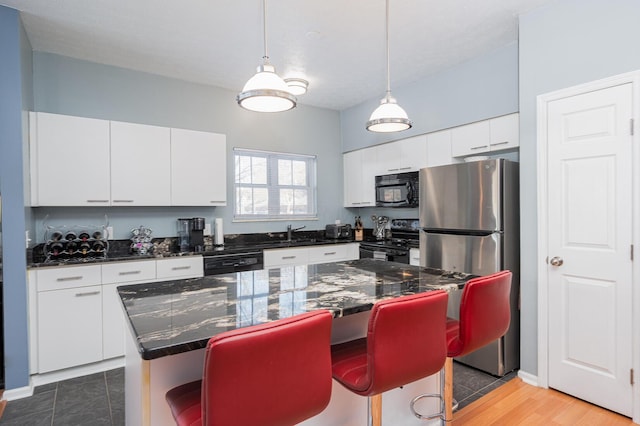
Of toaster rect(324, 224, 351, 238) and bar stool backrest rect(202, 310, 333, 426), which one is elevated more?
toaster rect(324, 224, 351, 238)

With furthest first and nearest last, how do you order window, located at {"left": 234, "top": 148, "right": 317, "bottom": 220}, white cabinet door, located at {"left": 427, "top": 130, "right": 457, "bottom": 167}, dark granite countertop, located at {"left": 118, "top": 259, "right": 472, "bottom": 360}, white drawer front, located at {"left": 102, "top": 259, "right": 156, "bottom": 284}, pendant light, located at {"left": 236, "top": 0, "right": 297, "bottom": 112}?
window, located at {"left": 234, "top": 148, "right": 317, "bottom": 220} → white cabinet door, located at {"left": 427, "top": 130, "right": 457, "bottom": 167} → white drawer front, located at {"left": 102, "top": 259, "right": 156, "bottom": 284} → pendant light, located at {"left": 236, "top": 0, "right": 297, "bottom": 112} → dark granite countertop, located at {"left": 118, "top": 259, "right": 472, "bottom": 360}

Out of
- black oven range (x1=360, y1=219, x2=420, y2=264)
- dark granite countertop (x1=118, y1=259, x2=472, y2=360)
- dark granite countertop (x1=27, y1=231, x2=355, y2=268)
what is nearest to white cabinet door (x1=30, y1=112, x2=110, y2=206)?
dark granite countertop (x1=27, y1=231, x2=355, y2=268)

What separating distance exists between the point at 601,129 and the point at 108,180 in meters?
3.91

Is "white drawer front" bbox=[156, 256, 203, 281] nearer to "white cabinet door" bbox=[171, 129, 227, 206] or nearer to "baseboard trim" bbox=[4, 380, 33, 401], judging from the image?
"white cabinet door" bbox=[171, 129, 227, 206]

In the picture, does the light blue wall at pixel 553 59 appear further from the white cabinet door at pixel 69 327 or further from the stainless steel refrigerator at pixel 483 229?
the white cabinet door at pixel 69 327

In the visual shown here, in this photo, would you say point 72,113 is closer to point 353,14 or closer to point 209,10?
point 209,10

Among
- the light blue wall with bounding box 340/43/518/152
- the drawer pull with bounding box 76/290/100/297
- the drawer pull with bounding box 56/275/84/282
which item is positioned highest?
the light blue wall with bounding box 340/43/518/152

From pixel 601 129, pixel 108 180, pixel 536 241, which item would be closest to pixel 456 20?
pixel 601 129

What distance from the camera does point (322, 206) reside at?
5.17m

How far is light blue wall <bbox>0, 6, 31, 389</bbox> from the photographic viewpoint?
2.61 m

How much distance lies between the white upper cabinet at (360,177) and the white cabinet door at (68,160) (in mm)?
2986

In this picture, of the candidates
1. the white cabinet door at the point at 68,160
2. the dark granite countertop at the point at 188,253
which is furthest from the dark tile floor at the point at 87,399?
the white cabinet door at the point at 68,160

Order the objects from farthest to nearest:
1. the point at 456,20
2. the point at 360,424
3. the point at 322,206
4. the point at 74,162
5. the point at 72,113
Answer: the point at 322,206
the point at 72,113
the point at 74,162
the point at 456,20
the point at 360,424

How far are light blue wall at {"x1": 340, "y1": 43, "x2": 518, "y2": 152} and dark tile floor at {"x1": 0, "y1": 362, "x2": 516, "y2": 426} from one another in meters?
2.30
